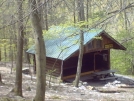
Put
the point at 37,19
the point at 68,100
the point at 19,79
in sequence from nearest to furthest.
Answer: the point at 37,19 < the point at 19,79 < the point at 68,100

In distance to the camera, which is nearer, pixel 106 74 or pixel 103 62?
pixel 106 74

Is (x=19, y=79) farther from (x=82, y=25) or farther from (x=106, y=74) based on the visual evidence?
(x=106, y=74)

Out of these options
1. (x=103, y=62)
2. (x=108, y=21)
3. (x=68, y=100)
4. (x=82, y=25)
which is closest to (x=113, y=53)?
(x=103, y=62)

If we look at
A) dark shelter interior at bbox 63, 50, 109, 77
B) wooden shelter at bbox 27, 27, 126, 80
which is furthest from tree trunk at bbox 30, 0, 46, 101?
dark shelter interior at bbox 63, 50, 109, 77

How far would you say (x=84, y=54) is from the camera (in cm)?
2455

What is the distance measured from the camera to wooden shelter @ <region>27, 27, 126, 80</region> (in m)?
20.6

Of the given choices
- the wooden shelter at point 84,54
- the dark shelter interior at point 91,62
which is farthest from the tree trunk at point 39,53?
the dark shelter interior at point 91,62

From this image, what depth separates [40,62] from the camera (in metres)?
8.44

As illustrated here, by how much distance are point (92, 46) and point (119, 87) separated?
181 inches

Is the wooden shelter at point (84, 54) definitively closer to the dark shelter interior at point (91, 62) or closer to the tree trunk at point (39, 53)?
the dark shelter interior at point (91, 62)

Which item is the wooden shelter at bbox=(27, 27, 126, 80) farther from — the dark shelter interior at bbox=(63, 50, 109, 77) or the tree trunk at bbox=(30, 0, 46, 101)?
the tree trunk at bbox=(30, 0, 46, 101)

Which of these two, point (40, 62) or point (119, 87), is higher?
point (40, 62)

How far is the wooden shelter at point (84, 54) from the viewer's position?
2062 centimetres

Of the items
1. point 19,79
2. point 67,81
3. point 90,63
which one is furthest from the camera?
point 90,63
